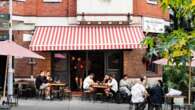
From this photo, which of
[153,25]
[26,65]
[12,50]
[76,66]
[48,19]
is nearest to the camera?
[12,50]

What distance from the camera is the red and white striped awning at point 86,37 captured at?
3120cm

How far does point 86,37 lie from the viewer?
3212 cm

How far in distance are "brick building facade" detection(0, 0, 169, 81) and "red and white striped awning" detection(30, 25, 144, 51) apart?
0.72m

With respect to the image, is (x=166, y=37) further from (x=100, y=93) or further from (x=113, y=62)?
(x=113, y=62)

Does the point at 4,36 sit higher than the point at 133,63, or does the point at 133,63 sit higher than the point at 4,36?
the point at 4,36

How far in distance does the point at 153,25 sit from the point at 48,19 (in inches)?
238

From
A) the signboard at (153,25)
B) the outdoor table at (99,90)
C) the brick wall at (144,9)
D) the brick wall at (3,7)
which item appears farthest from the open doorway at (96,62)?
the brick wall at (3,7)

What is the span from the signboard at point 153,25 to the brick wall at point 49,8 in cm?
407

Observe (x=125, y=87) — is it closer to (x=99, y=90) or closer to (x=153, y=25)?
(x=99, y=90)

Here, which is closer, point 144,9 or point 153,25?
point 144,9

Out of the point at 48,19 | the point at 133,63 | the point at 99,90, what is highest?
the point at 48,19

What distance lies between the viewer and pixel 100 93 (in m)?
29.2

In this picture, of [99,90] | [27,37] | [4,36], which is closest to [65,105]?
[99,90]

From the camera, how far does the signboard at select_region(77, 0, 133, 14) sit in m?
32.8
